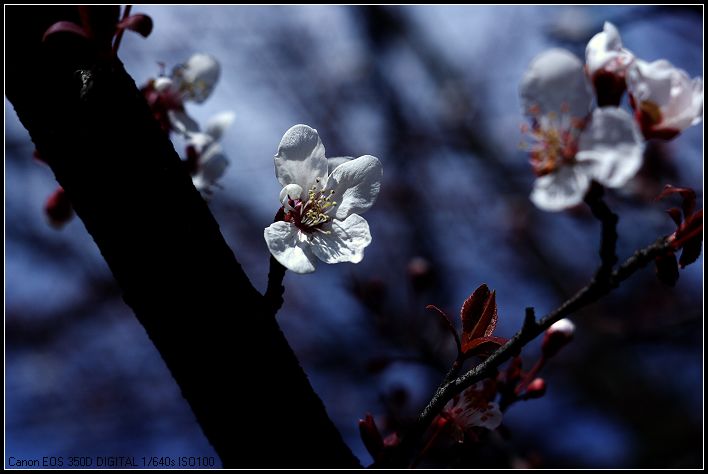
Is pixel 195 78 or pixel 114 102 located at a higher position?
pixel 195 78

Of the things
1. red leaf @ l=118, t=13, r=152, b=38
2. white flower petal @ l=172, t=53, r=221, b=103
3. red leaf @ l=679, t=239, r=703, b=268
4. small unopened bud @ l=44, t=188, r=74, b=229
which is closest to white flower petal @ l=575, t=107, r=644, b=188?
red leaf @ l=679, t=239, r=703, b=268

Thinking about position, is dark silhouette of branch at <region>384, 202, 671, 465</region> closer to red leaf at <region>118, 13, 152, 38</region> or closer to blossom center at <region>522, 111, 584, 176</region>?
blossom center at <region>522, 111, 584, 176</region>

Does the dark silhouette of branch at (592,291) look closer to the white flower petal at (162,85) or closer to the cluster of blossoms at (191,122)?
the cluster of blossoms at (191,122)

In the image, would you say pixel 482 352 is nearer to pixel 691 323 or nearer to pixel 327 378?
pixel 691 323

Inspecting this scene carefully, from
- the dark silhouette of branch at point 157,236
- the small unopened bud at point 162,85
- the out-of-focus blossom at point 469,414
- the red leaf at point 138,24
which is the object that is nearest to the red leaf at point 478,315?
the out-of-focus blossom at point 469,414

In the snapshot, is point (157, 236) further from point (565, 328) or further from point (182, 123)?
point (565, 328)

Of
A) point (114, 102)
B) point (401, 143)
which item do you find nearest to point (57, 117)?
point (114, 102)
